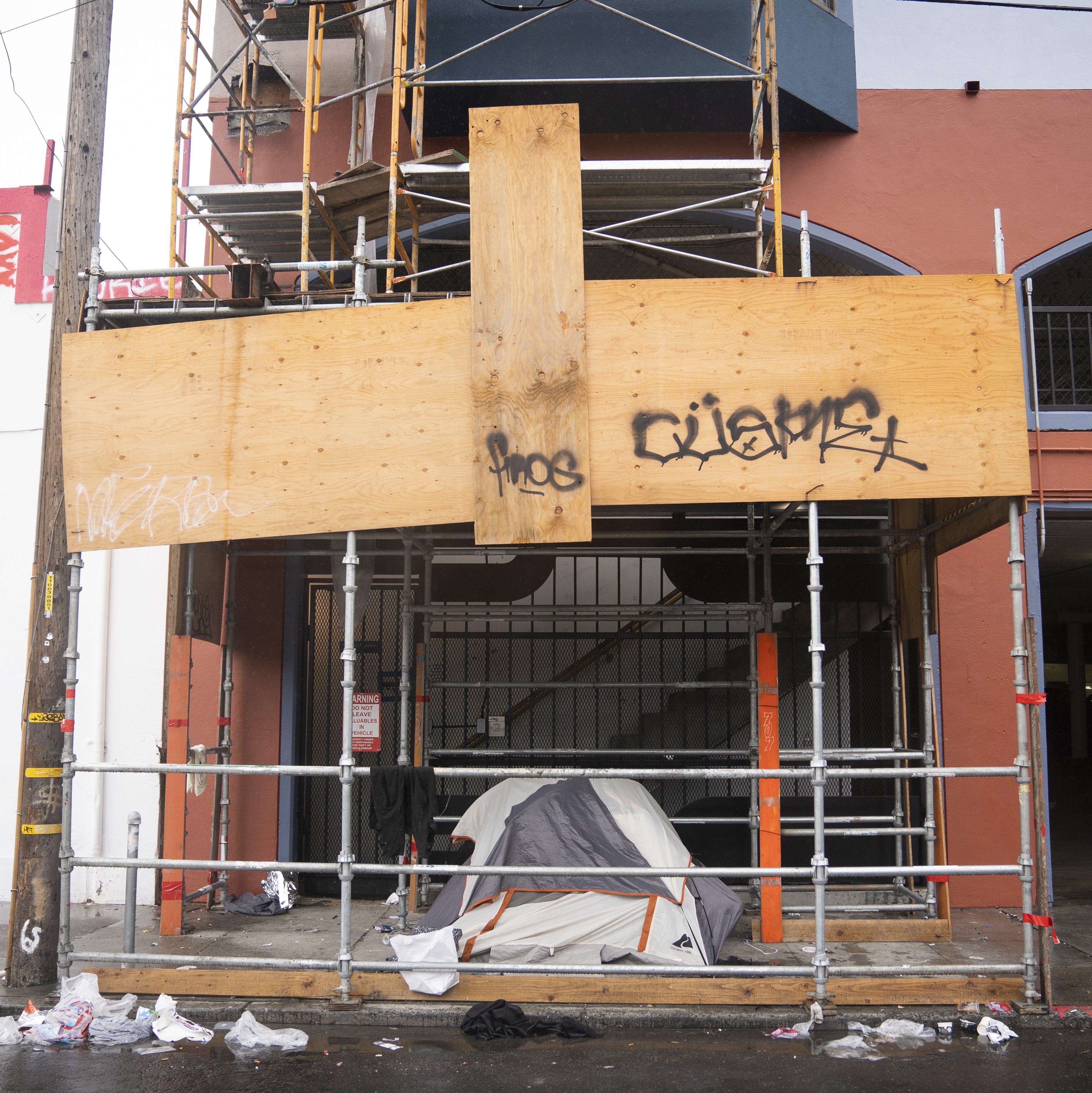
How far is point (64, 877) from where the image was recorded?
6422 mm

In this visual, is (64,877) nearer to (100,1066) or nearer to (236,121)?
(100,1066)

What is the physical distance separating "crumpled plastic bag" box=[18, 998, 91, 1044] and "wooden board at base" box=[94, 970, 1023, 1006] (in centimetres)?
63

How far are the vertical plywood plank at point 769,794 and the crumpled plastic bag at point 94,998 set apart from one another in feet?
14.2

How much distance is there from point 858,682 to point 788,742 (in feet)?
2.93

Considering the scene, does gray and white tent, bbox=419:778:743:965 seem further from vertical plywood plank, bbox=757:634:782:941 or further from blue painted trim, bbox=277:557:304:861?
blue painted trim, bbox=277:557:304:861

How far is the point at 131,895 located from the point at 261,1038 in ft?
5.34

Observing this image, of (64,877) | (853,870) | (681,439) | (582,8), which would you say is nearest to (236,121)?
(582,8)

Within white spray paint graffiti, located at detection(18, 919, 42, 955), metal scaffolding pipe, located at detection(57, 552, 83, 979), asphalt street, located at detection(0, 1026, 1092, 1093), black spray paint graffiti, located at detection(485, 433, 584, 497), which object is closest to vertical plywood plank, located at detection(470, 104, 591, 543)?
black spray paint graffiti, located at detection(485, 433, 584, 497)

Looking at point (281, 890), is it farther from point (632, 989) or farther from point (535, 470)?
point (535, 470)

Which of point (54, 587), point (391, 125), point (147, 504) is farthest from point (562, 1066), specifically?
point (391, 125)

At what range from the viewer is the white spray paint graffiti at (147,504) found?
21.3ft

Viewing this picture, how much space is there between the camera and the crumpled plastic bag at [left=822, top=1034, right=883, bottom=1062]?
18.2 feet

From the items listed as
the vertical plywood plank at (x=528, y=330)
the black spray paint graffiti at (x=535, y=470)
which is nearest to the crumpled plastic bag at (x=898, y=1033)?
the vertical plywood plank at (x=528, y=330)

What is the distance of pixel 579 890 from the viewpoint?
668 centimetres
